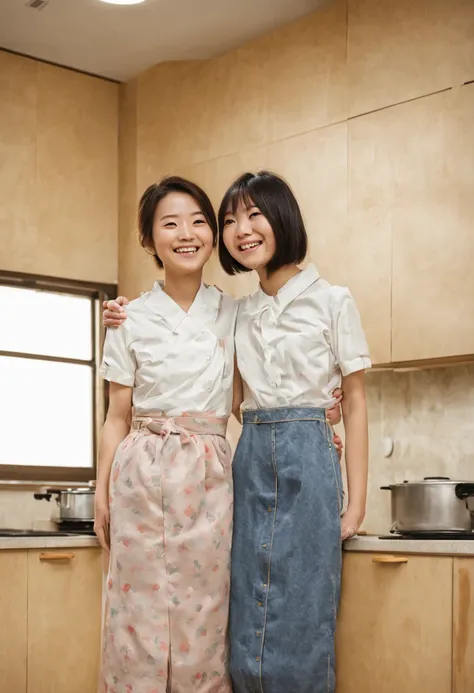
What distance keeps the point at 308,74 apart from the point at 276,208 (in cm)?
132

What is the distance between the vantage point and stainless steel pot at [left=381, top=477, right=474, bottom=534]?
254cm

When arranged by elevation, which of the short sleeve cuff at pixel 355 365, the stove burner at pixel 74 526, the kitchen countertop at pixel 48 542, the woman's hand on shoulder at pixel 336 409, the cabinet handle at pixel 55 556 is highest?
the short sleeve cuff at pixel 355 365

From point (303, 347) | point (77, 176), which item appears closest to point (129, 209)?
point (77, 176)

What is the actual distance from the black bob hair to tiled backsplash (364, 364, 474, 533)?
1.13 m

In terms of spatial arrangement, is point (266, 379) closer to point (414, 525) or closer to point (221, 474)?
point (221, 474)

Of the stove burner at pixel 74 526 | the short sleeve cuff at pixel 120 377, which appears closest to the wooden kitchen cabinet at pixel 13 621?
the stove burner at pixel 74 526

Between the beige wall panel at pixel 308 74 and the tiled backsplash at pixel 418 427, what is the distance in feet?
2.81

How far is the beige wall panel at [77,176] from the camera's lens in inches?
157

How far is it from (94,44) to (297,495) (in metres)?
2.22

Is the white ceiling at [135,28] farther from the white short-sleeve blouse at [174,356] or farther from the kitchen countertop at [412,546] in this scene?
the kitchen countertop at [412,546]

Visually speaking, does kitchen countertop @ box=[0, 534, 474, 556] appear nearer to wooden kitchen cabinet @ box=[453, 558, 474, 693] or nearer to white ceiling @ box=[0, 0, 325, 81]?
wooden kitchen cabinet @ box=[453, 558, 474, 693]

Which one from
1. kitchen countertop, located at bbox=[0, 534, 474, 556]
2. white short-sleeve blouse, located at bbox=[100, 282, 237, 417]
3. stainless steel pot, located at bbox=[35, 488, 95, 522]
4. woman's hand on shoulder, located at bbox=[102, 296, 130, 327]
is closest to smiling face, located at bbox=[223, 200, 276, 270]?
white short-sleeve blouse, located at bbox=[100, 282, 237, 417]

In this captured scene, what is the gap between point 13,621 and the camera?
2943mm

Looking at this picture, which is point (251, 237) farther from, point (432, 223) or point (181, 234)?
point (432, 223)
